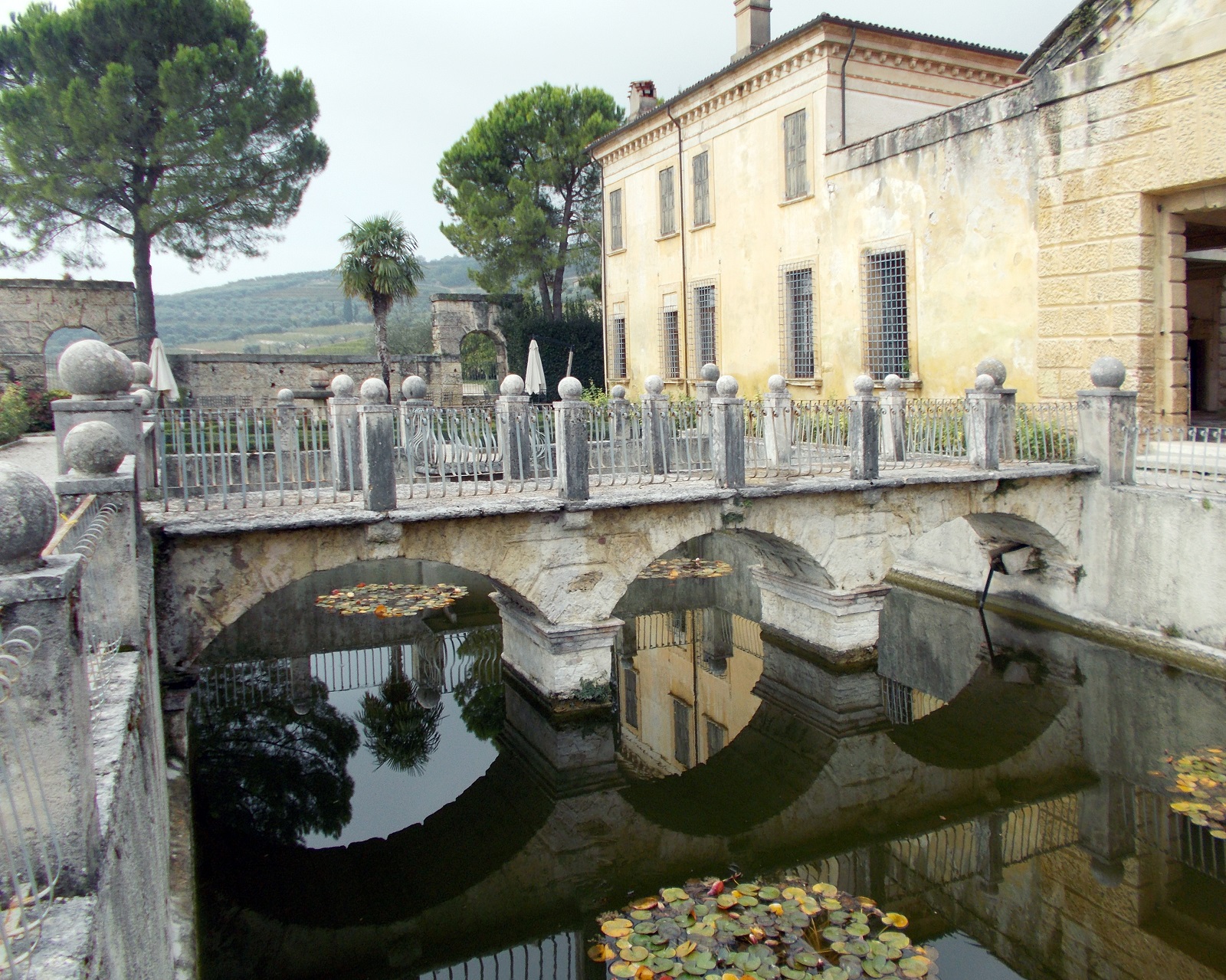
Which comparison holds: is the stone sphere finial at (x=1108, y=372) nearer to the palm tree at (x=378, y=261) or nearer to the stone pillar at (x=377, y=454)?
the stone pillar at (x=377, y=454)

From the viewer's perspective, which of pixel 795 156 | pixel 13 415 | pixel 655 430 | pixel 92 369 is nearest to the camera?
pixel 92 369

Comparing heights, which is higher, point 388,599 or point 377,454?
point 377,454

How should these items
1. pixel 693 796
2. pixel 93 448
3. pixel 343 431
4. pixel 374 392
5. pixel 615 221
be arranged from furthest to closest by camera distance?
pixel 615 221 < pixel 343 431 < pixel 693 796 < pixel 374 392 < pixel 93 448

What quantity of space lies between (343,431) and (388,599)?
491cm

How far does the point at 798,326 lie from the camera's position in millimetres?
17109

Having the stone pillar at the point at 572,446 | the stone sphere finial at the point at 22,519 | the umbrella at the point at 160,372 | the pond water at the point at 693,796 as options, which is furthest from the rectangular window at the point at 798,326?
the stone sphere finial at the point at 22,519

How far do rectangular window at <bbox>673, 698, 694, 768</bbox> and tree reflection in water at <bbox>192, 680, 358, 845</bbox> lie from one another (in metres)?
3.16

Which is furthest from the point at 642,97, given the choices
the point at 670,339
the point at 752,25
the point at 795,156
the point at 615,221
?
the point at 795,156

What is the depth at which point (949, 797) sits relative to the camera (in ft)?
24.9

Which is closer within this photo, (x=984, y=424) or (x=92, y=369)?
(x=92, y=369)

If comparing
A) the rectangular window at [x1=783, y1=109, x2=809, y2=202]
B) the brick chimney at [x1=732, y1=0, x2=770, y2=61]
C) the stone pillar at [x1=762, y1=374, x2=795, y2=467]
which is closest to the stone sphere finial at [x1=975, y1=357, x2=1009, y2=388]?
the stone pillar at [x1=762, y1=374, x2=795, y2=467]

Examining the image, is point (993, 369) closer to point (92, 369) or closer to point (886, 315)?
point (886, 315)

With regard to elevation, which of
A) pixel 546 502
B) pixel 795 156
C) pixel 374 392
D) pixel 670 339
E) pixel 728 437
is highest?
pixel 795 156

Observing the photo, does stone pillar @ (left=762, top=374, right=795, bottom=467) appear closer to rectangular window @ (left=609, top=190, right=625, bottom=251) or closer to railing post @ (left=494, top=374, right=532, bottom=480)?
railing post @ (left=494, top=374, right=532, bottom=480)
